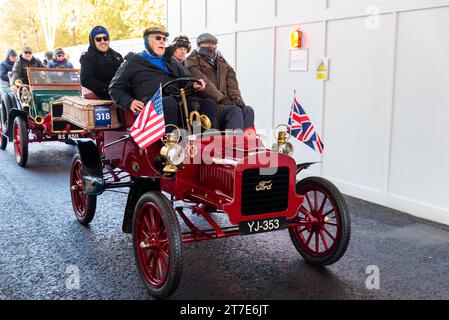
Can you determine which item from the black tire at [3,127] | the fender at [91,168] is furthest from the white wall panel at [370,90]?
the black tire at [3,127]

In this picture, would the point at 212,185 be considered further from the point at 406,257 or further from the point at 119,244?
the point at 406,257

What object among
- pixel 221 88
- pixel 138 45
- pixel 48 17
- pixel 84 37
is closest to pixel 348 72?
pixel 221 88

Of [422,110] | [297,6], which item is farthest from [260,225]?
[297,6]

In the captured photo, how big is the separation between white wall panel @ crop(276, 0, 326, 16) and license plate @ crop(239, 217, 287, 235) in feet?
12.5

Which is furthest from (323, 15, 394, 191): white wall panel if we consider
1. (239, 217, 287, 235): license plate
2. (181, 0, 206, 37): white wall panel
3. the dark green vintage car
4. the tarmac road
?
the dark green vintage car

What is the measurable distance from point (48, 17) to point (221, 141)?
107 ft

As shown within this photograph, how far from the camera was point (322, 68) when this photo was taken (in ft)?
21.4

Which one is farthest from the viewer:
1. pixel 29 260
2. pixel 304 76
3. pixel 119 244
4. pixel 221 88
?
pixel 304 76

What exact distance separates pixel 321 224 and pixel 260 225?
71cm

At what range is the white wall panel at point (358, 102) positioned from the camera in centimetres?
580

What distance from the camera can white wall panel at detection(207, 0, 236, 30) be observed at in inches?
324

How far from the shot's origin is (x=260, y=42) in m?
7.67

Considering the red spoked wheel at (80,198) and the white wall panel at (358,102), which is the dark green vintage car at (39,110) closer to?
the red spoked wheel at (80,198)
